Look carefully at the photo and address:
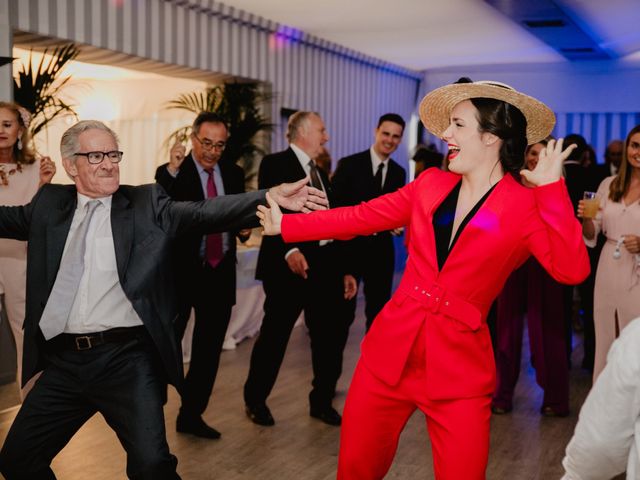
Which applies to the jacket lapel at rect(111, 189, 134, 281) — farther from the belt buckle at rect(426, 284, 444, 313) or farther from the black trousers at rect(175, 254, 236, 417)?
the black trousers at rect(175, 254, 236, 417)

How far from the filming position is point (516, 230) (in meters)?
2.28

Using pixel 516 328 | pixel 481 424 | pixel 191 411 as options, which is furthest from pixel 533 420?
pixel 481 424

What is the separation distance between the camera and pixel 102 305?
255 cm

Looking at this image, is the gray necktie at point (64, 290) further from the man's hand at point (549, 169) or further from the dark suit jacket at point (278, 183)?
the dark suit jacket at point (278, 183)

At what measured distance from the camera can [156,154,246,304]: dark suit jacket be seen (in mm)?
3932

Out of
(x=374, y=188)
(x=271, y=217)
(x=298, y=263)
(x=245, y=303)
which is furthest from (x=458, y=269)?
(x=245, y=303)

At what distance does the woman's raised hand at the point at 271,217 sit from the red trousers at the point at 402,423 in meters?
0.51

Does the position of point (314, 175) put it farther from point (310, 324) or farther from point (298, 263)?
point (310, 324)

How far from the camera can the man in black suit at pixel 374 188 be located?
16.2ft

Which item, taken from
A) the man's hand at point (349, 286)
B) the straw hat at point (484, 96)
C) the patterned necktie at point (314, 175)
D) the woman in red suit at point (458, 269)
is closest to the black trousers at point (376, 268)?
the man's hand at point (349, 286)

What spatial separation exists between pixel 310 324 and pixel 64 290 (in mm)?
2062

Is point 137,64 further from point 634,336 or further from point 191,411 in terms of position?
point 634,336

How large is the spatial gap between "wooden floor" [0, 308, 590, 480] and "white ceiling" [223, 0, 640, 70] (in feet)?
12.8

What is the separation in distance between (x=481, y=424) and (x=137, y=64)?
5.59 m
